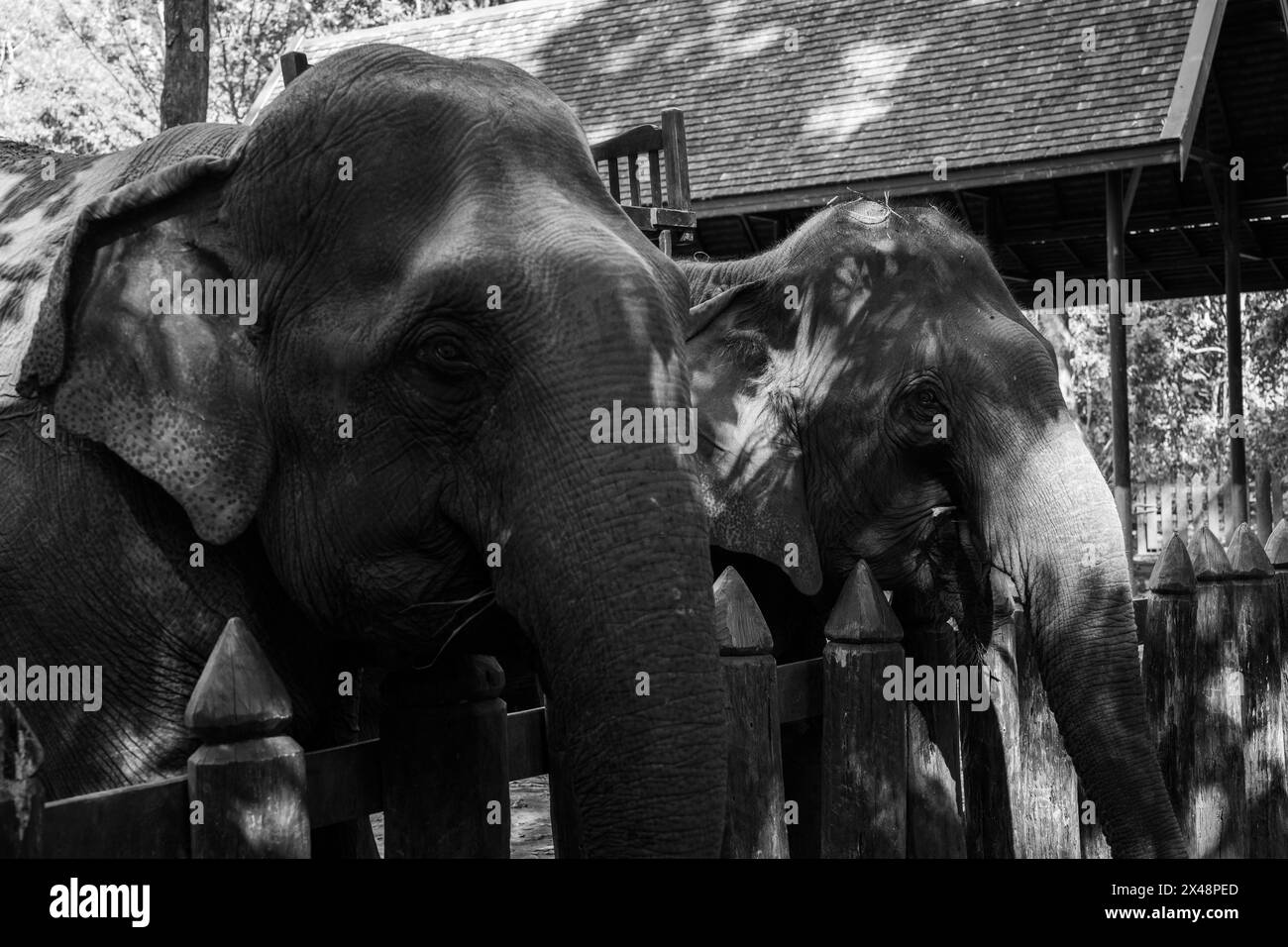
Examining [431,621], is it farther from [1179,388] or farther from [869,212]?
[1179,388]

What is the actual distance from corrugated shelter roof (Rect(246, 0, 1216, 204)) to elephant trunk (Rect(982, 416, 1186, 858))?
12.0 metres

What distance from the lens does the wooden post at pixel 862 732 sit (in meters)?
3.83

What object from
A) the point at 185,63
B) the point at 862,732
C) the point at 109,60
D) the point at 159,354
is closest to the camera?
the point at 159,354

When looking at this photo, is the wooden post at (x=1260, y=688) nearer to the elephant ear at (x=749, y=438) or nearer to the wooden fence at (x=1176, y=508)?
the elephant ear at (x=749, y=438)

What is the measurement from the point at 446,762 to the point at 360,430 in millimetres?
640

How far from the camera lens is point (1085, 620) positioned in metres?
4.09

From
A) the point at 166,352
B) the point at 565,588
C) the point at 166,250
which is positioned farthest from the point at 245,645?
the point at 166,250

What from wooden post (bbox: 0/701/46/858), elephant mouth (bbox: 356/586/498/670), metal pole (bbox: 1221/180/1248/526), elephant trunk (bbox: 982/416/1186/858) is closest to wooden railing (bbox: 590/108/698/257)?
elephant trunk (bbox: 982/416/1186/858)

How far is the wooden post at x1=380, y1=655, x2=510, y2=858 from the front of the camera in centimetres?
287

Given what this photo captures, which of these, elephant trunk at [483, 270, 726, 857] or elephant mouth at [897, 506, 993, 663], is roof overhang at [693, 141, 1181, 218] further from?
elephant trunk at [483, 270, 726, 857]

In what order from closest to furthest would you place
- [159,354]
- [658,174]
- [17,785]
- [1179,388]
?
[17,785] → [159,354] → [658,174] → [1179,388]

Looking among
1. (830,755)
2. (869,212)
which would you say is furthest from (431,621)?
(869,212)

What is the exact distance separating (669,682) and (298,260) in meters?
1.07

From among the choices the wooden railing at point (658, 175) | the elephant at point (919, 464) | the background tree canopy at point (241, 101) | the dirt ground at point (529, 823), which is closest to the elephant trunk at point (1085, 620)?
the elephant at point (919, 464)
